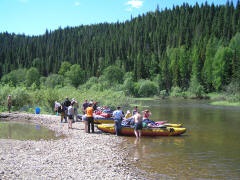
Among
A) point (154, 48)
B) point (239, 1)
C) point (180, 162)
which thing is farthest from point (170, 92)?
point (180, 162)

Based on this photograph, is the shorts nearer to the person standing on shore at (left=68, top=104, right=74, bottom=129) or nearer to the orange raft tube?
the orange raft tube

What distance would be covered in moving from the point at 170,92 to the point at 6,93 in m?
67.3

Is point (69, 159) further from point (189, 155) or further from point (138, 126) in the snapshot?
point (138, 126)

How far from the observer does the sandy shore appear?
11609 millimetres

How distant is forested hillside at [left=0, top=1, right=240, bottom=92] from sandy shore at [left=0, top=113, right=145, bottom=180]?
68.0 m

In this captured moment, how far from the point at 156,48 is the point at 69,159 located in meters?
137

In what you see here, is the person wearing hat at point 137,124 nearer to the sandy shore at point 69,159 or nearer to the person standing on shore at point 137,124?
the person standing on shore at point 137,124

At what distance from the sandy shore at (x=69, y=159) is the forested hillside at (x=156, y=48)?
223 ft

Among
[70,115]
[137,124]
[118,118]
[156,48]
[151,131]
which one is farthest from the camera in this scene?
[156,48]

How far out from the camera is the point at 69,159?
14312mm

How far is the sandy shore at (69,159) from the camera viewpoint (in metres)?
11.6

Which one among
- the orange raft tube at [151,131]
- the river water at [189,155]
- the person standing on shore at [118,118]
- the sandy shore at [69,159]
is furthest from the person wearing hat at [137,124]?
the sandy shore at [69,159]

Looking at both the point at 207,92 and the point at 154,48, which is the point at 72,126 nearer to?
the point at 207,92

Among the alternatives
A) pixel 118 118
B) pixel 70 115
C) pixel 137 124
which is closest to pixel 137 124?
pixel 137 124
